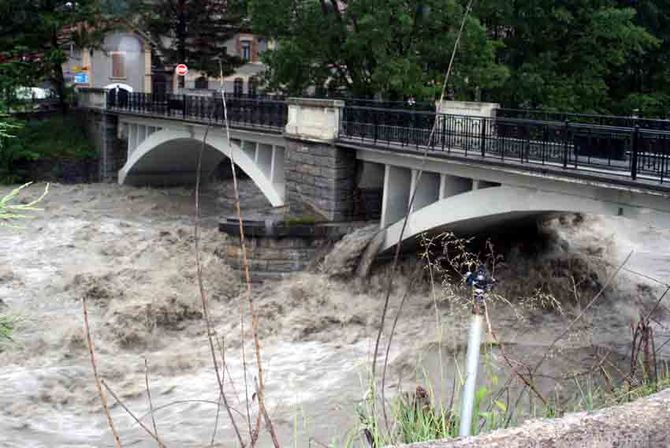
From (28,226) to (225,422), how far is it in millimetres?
14992

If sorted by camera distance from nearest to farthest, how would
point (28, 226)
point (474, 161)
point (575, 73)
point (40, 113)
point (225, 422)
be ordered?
point (225, 422), point (474, 161), point (28, 226), point (575, 73), point (40, 113)

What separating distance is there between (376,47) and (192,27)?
17.3 m

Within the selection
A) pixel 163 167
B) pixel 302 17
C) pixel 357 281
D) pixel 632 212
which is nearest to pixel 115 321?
pixel 357 281

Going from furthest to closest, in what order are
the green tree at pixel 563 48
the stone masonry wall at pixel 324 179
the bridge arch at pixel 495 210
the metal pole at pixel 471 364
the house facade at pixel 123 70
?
the house facade at pixel 123 70
the green tree at pixel 563 48
the stone masonry wall at pixel 324 179
the bridge arch at pixel 495 210
the metal pole at pixel 471 364

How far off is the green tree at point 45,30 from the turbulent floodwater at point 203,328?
1306cm

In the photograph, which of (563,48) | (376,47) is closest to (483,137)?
(376,47)

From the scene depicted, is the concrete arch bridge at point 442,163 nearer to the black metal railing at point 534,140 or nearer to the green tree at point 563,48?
the black metal railing at point 534,140

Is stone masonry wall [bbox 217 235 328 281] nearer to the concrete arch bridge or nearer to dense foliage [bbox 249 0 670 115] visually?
the concrete arch bridge

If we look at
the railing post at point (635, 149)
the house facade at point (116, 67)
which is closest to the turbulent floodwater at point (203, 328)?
the railing post at point (635, 149)

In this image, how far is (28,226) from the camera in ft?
78.7

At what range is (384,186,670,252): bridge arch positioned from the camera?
480 inches

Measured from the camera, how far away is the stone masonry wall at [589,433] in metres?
2.40

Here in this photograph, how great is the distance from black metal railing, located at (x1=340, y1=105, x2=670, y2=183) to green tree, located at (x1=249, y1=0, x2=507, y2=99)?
4.72 metres

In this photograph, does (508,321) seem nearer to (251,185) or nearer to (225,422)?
(225,422)
